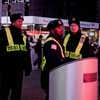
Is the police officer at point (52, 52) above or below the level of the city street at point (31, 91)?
above

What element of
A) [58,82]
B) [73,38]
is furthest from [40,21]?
[58,82]

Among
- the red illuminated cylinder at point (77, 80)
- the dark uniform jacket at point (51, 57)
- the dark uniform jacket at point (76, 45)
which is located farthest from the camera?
the dark uniform jacket at point (76, 45)

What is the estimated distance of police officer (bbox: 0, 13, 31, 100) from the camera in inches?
248

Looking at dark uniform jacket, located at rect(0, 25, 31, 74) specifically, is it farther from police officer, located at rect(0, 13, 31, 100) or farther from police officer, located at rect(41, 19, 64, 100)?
police officer, located at rect(41, 19, 64, 100)

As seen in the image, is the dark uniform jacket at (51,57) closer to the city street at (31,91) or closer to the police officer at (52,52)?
the police officer at (52,52)

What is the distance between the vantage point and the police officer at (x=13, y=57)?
6.31m

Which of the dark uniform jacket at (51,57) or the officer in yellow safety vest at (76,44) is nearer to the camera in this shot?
the dark uniform jacket at (51,57)

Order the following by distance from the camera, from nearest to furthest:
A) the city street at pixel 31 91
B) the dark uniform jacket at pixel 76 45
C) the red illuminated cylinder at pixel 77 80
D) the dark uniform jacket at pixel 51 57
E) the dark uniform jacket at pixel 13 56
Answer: the red illuminated cylinder at pixel 77 80 → the dark uniform jacket at pixel 51 57 → the dark uniform jacket at pixel 13 56 → the dark uniform jacket at pixel 76 45 → the city street at pixel 31 91

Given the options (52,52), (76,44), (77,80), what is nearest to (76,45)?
(76,44)

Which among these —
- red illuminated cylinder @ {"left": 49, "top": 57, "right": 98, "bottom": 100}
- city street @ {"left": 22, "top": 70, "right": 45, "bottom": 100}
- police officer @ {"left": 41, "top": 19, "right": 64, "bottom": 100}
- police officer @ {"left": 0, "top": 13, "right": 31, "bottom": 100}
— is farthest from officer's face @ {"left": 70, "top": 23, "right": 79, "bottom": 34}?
red illuminated cylinder @ {"left": 49, "top": 57, "right": 98, "bottom": 100}

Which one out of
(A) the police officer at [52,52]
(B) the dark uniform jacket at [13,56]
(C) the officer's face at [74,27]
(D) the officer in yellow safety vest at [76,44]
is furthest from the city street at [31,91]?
(A) the police officer at [52,52]

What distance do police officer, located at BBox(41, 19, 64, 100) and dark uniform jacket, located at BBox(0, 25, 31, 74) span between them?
98 centimetres

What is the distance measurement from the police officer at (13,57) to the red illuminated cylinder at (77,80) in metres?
2.16

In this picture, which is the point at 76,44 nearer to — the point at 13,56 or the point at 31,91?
the point at 13,56
